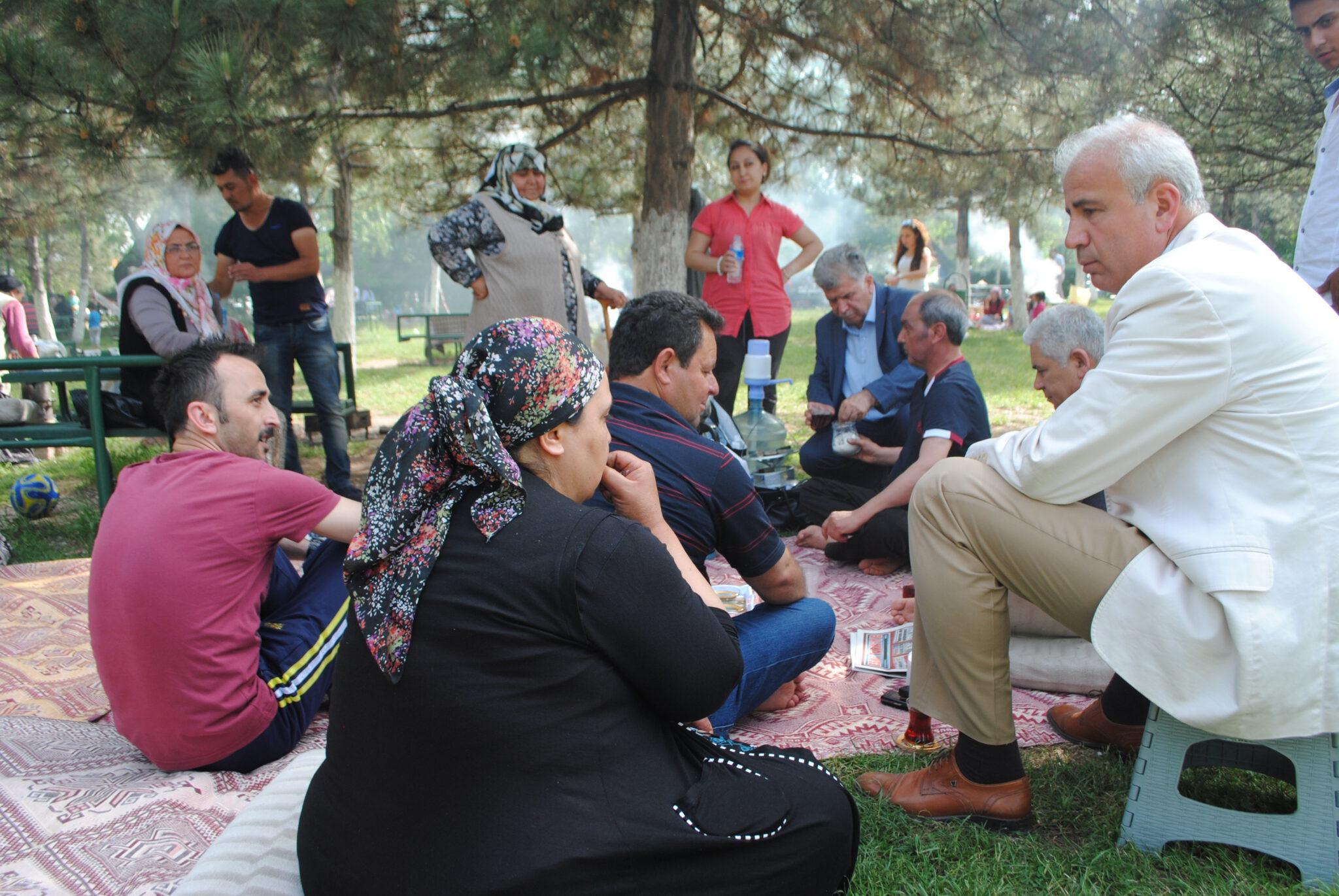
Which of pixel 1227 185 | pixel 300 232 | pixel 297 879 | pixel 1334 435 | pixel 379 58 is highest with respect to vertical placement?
pixel 379 58

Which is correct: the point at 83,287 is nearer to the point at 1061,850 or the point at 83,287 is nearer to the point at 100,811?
the point at 100,811

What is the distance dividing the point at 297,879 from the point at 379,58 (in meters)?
4.49

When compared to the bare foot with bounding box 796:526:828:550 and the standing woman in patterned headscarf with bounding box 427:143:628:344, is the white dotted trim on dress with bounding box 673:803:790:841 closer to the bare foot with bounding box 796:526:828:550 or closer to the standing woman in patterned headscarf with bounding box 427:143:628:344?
the bare foot with bounding box 796:526:828:550

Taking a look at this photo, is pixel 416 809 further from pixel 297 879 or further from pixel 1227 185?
pixel 1227 185

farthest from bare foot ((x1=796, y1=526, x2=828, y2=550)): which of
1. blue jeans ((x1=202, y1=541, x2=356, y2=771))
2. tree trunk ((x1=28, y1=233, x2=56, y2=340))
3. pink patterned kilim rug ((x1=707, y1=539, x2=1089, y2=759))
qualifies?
tree trunk ((x1=28, y1=233, x2=56, y2=340))

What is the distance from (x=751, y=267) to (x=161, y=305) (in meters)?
3.36

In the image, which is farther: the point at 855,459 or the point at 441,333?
the point at 441,333

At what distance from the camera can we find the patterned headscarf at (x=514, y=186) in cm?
508

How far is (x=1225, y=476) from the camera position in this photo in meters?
1.91

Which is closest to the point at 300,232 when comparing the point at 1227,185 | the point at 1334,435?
the point at 1334,435

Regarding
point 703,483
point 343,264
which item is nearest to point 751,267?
point 703,483

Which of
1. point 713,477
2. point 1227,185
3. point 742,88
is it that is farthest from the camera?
point 742,88

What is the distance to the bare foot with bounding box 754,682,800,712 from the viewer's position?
296 centimetres

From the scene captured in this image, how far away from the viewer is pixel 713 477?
2.38 m
